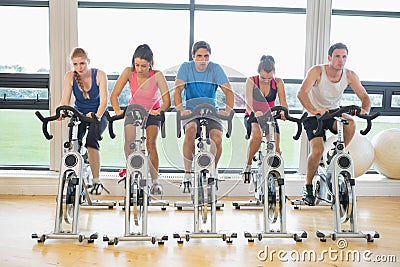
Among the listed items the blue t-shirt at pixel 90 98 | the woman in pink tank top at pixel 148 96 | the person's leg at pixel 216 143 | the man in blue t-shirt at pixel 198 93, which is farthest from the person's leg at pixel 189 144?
the blue t-shirt at pixel 90 98

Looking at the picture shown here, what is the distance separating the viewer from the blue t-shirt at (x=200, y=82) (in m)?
2.67

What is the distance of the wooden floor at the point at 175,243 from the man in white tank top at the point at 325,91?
1.61 feet

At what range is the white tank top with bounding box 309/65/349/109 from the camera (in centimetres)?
361

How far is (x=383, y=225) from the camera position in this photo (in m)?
3.33

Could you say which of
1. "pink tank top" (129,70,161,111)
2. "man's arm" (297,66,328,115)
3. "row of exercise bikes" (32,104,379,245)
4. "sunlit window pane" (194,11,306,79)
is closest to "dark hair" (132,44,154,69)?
"pink tank top" (129,70,161,111)

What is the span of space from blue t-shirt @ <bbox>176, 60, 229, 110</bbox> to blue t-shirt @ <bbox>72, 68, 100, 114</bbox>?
0.95 metres

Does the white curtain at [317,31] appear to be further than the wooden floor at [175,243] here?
Yes

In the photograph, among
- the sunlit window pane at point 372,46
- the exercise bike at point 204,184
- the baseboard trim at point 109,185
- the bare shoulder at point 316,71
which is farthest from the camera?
the sunlit window pane at point 372,46

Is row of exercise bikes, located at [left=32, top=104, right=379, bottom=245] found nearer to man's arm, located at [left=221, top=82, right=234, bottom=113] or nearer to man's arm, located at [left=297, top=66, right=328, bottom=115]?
man's arm, located at [left=221, top=82, right=234, bottom=113]

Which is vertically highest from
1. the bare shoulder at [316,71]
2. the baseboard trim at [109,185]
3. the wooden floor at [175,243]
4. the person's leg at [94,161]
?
the bare shoulder at [316,71]

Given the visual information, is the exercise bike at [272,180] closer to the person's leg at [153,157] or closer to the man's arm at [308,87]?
the man's arm at [308,87]

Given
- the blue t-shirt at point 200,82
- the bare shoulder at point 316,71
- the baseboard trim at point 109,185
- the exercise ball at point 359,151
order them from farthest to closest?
the baseboard trim at point 109,185 → the exercise ball at point 359,151 → the bare shoulder at point 316,71 → the blue t-shirt at point 200,82

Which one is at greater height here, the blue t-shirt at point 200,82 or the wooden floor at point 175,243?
the blue t-shirt at point 200,82

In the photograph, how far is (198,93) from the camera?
2818 mm
